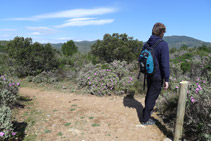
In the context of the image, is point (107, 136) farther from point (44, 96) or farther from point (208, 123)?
point (44, 96)

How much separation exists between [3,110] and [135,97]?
421 cm

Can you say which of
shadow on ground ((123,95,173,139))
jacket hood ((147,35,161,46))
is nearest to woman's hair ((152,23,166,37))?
jacket hood ((147,35,161,46))

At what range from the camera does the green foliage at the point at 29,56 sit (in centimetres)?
896

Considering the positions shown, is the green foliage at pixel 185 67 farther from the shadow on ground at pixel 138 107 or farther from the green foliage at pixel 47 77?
the green foliage at pixel 47 77

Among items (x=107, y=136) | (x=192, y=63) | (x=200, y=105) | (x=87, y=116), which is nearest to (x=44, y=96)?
(x=87, y=116)

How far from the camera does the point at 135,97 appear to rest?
6.09 metres

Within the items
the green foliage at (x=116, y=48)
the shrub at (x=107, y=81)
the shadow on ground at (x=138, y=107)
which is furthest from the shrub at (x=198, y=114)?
the green foliage at (x=116, y=48)

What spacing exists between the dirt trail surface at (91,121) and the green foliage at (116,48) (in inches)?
186

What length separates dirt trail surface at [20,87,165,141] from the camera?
11.0 ft

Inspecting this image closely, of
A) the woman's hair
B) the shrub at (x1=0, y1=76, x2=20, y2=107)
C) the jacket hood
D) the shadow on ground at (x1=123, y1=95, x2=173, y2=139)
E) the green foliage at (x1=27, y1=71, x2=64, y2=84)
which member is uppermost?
the woman's hair

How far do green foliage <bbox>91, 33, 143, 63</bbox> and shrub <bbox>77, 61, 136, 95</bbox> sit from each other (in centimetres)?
265

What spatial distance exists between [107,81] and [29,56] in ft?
16.1

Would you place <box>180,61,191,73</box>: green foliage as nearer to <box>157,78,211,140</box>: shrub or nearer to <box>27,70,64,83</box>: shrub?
<box>157,78,211,140</box>: shrub

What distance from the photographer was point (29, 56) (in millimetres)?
8984
